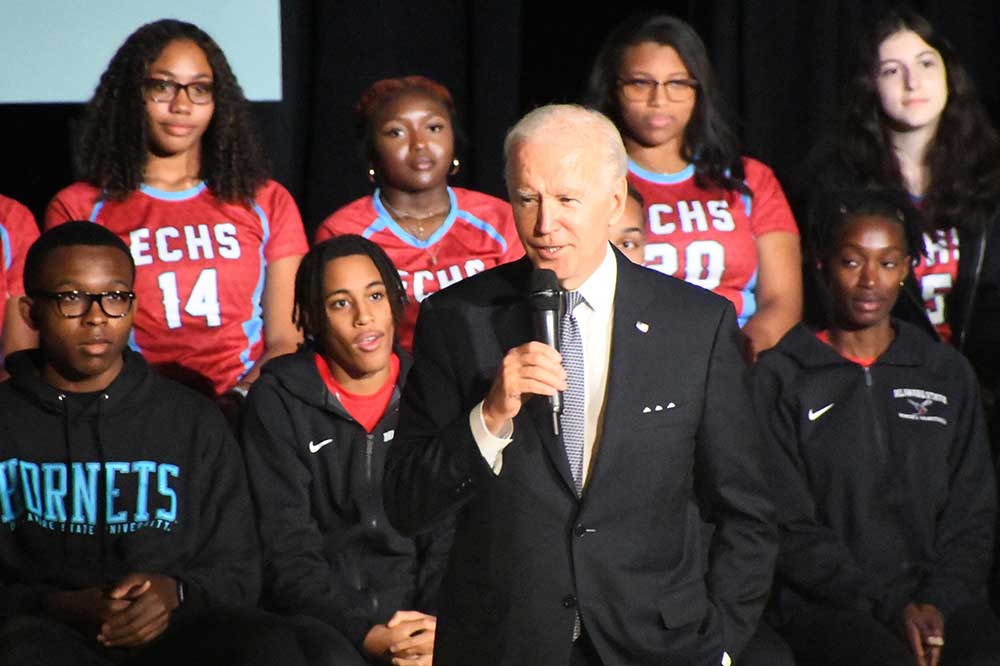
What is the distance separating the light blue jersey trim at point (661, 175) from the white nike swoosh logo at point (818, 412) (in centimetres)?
87

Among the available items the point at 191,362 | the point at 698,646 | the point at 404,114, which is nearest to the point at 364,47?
the point at 404,114

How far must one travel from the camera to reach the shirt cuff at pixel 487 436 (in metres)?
1.89

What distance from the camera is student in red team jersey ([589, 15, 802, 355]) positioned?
3.84m

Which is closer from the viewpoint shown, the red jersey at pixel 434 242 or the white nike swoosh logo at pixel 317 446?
the white nike swoosh logo at pixel 317 446

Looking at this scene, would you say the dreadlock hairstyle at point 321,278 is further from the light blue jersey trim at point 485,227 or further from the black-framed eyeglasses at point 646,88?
the black-framed eyeglasses at point 646,88

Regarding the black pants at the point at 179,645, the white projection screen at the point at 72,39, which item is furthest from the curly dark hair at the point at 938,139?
the black pants at the point at 179,645

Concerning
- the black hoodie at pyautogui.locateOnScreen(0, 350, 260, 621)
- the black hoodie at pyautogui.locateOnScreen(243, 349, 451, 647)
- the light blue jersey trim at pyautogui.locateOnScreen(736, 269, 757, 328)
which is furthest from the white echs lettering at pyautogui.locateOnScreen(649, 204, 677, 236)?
the black hoodie at pyautogui.locateOnScreen(0, 350, 260, 621)

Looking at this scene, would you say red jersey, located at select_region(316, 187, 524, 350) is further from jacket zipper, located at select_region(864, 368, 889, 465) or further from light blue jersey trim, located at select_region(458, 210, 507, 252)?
jacket zipper, located at select_region(864, 368, 889, 465)

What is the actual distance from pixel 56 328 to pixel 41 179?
1511 millimetres

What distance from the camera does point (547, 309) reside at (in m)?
1.91

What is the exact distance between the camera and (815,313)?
12.9ft

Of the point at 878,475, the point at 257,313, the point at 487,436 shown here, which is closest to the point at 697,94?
the point at 878,475

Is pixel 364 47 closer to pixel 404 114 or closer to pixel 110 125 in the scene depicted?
pixel 404 114

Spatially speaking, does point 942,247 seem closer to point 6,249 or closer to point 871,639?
point 871,639
